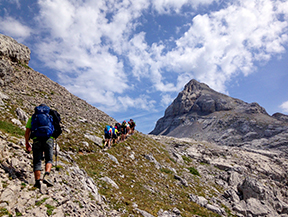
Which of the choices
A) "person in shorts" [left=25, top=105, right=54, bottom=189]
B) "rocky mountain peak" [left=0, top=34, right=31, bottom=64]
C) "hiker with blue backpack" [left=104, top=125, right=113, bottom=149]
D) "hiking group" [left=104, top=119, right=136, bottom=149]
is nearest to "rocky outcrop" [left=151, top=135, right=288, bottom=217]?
"hiking group" [left=104, top=119, right=136, bottom=149]

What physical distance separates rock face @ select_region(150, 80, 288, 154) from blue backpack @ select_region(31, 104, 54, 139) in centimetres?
12135

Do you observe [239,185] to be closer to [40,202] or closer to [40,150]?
[40,202]

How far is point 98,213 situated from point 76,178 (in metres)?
2.64

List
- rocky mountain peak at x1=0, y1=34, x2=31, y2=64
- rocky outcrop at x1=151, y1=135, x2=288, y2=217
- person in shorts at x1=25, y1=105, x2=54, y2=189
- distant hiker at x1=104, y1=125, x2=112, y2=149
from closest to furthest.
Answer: person in shorts at x1=25, y1=105, x2=54, y2=189, distant hiker at x1=104, y1=125, x2=112, y2=149, rocky outcrop at x1=151, y1=135, x2=288, y2=217, rocky mountain peak at x1=0, y1=34, x2=31, y2=64

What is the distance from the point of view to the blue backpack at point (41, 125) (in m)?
7.03

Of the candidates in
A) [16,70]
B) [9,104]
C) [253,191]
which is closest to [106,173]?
[9,104]

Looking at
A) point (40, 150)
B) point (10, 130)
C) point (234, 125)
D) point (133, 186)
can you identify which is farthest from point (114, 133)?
point (234, 125)

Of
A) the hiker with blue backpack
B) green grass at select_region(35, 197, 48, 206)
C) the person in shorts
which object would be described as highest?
the hiker with blue backpack

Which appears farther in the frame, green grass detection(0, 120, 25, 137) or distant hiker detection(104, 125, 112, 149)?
distant hiker detection(104, 125, 112, 149)

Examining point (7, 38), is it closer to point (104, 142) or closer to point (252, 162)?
point (104, 142)

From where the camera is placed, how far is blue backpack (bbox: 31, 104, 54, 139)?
7.03 m

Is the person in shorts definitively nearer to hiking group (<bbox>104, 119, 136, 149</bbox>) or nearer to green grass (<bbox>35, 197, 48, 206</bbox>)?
green grass (<bbox>35, 197, 48, 206</bbox>)

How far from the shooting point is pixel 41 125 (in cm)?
713

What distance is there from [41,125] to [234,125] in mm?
166242
